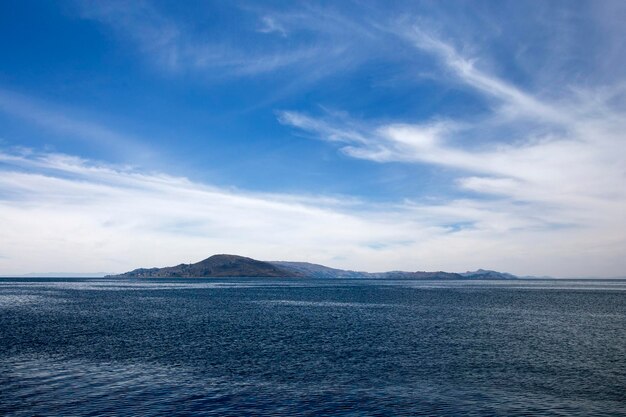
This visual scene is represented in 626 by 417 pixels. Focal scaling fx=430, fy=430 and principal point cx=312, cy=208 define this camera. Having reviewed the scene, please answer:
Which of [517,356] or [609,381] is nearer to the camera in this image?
[609,381]

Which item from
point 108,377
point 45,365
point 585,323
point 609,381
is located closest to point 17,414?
point 108,377

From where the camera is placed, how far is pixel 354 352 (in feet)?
177

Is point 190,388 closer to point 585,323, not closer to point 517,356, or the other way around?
point 517,356

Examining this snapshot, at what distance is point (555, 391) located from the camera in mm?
37031

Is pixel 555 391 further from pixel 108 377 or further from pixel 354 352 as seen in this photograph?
pixel 108 377

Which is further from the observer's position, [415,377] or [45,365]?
[45,365]

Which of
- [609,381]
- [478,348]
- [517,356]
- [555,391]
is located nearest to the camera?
[555,391]

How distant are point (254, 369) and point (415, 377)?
53.5 feet

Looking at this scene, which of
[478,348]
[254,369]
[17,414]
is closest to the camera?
[17,414]

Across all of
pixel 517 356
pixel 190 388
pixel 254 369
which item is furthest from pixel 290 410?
pixel 517 356

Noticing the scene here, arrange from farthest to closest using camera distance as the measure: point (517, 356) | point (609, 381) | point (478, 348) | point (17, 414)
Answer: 1. point (478, 348)
2. point (517, 356)
3. point (609, 381)
4. point (17, 414)

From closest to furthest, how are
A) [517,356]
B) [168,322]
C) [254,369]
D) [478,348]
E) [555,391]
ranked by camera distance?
[555,391] < [254,369] < [517,356] < [478,348] < [168,322]

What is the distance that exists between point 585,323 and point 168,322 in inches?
3257

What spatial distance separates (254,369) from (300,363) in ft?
18.1
